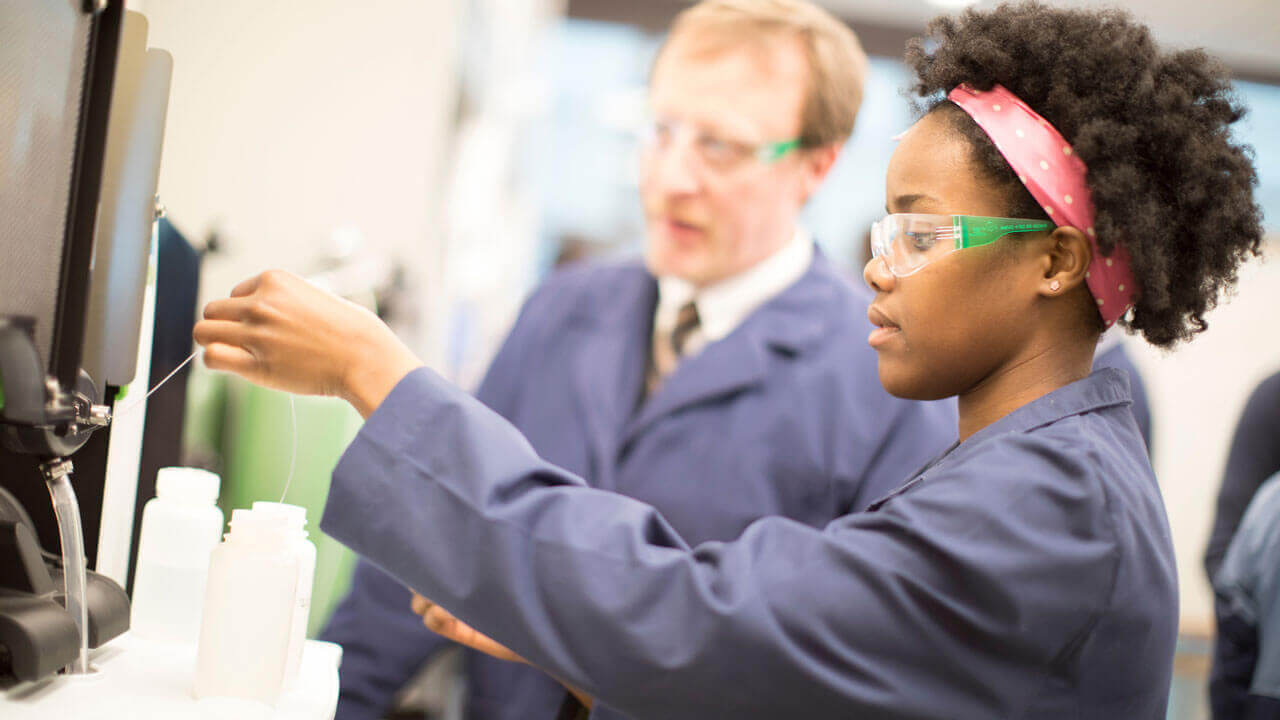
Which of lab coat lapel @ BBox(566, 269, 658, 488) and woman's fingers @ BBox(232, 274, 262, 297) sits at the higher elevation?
woman's fingers @ BBox(232, 274, 262, 297)

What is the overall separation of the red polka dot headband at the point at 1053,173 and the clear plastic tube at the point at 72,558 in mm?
895

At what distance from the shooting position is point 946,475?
88cm

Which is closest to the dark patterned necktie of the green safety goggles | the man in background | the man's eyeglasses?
the man in background

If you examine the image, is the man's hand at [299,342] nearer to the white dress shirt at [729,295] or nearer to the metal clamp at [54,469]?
the metal clamp at [54,469]

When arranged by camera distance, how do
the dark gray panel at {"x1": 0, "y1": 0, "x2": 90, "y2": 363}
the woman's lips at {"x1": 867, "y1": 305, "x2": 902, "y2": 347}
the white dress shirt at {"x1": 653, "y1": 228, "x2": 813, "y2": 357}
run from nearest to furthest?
1. the dark gray panel at {"x1": 0, "y1": 0, "x2": 90, "y2": 363}
2. the woman's lips at {"x1": 867, "y1": 305, "x2": 902, "y2": 347}
3. the white dress shirt at {"x1": 653, "y1": 228, "x2": 813, "y2": 357}

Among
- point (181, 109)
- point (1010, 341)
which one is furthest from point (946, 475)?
point (181, 109)

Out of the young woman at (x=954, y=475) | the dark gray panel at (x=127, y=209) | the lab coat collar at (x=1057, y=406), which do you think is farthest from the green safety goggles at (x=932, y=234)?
the dark gray panel at (x=127, y=209)

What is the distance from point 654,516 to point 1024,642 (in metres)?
0.32

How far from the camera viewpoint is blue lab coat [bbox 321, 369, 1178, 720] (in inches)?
31.4

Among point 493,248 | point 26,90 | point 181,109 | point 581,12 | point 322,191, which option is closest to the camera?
point 26,90

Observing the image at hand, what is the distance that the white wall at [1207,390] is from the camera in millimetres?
5668

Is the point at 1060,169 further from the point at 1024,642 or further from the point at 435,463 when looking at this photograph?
the point at 435,463

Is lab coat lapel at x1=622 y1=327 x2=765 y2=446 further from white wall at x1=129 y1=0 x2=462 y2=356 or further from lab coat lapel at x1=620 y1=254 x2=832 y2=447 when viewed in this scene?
white wall at x1=129 y1=0 x2=462 y2=356

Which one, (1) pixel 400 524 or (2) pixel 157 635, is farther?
(2) pixel 157 635
